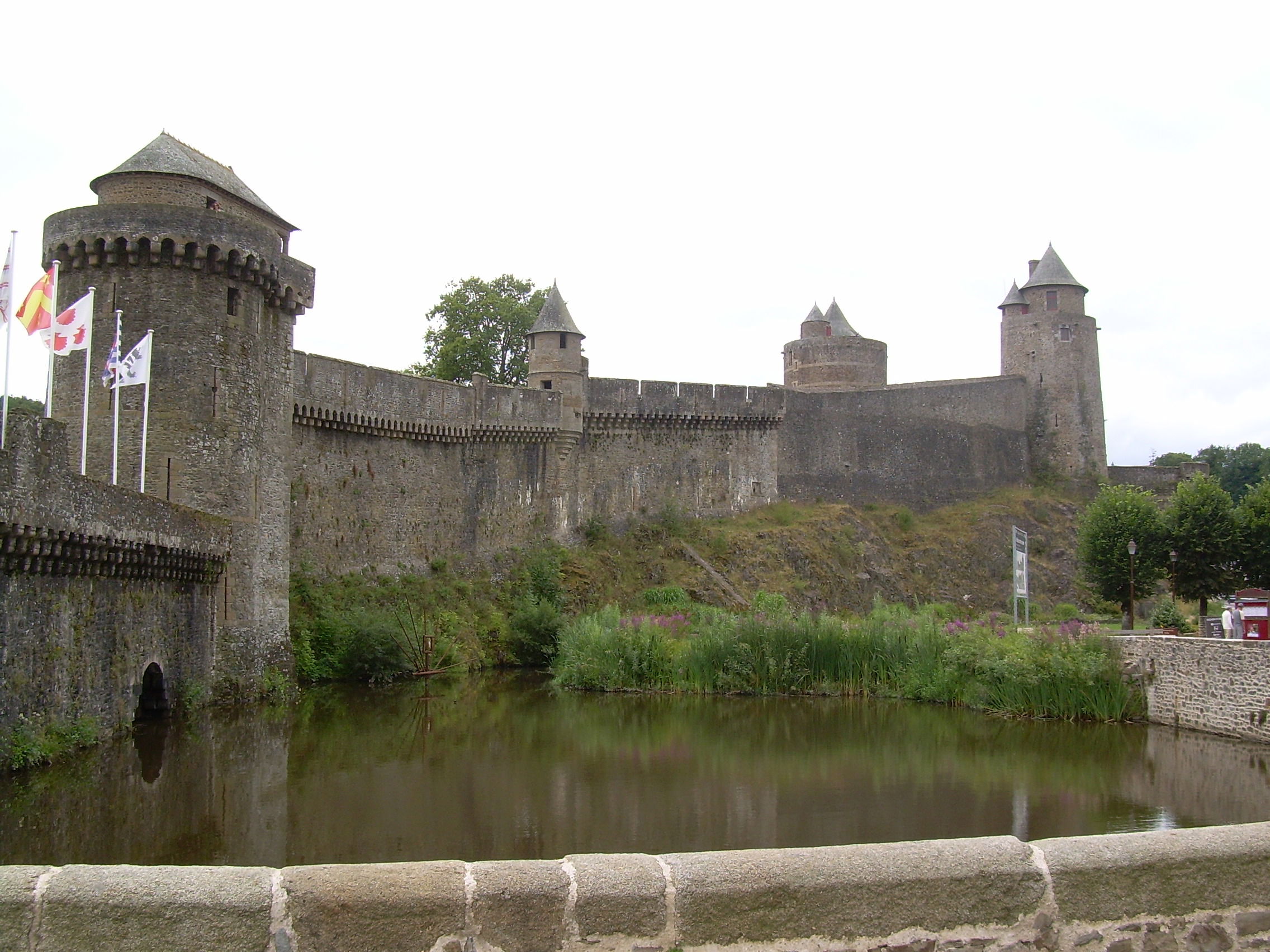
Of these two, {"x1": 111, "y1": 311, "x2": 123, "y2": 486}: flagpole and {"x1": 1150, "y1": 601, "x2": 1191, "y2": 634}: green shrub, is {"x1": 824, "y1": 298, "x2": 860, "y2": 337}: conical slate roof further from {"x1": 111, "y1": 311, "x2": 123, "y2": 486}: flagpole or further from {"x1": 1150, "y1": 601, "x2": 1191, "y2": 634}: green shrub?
{"x1": 111, "y1": 311, "x2": 123, "y2": 486}: flagpole

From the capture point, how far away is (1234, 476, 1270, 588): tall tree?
27578 mm

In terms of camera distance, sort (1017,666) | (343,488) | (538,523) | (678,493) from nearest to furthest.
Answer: (1017,666), (343,488), (538,523), (678,493)

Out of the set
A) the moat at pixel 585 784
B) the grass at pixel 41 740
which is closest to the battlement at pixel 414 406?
the moat at pixel 585 784

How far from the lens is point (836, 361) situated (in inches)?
1766

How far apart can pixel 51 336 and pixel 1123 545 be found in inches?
986

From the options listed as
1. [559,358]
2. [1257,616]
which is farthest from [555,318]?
[1257,616]

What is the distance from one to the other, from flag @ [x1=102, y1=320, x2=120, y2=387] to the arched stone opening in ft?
15.1

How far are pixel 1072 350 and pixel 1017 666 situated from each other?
23.9 m

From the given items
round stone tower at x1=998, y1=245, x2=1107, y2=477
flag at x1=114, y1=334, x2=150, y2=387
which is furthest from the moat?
round stone tower at x1=998, y1=245, x2=1107, y2=477

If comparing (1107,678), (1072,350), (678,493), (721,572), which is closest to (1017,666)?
(1107,678)

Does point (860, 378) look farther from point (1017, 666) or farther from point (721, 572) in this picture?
point (1017, 666)

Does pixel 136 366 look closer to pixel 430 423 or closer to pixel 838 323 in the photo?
pixel 430 423

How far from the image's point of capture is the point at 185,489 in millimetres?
19672

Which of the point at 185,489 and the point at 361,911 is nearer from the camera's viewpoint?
the point at 361,911
